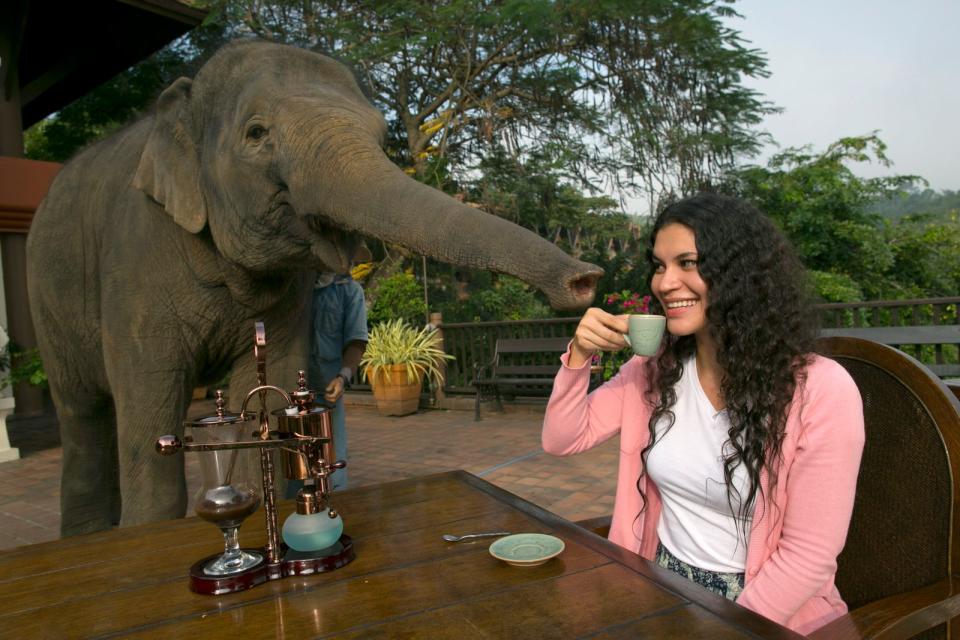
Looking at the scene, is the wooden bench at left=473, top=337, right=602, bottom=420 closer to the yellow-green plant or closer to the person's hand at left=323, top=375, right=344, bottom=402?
the yellow-green plant

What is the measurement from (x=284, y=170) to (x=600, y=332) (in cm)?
109

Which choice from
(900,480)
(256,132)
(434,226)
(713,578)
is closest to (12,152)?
(256,132)

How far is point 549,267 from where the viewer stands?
56.6 inches

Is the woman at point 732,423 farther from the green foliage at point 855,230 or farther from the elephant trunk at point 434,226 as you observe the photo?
the green foliage at point 855,230

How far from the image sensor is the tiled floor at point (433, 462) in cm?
438

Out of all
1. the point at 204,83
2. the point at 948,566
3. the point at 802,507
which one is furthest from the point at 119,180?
the point at 948,566

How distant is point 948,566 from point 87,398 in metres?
3.23

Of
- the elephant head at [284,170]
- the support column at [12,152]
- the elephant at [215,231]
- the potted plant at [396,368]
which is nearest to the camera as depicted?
the elephant head at [284,170]

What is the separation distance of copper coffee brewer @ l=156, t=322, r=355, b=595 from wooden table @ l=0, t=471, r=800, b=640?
3 centimetres

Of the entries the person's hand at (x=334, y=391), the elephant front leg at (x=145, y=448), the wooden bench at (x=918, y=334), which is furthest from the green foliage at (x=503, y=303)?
the elephant front leg at (x=145, y=448)

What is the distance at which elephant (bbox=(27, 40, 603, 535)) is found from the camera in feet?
6.53

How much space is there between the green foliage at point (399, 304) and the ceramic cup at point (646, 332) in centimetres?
810

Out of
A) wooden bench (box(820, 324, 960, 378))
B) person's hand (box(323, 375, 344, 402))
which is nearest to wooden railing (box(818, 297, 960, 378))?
wooden bench (box(820, 324, 960, 378))

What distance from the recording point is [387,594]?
1246 millimetres
